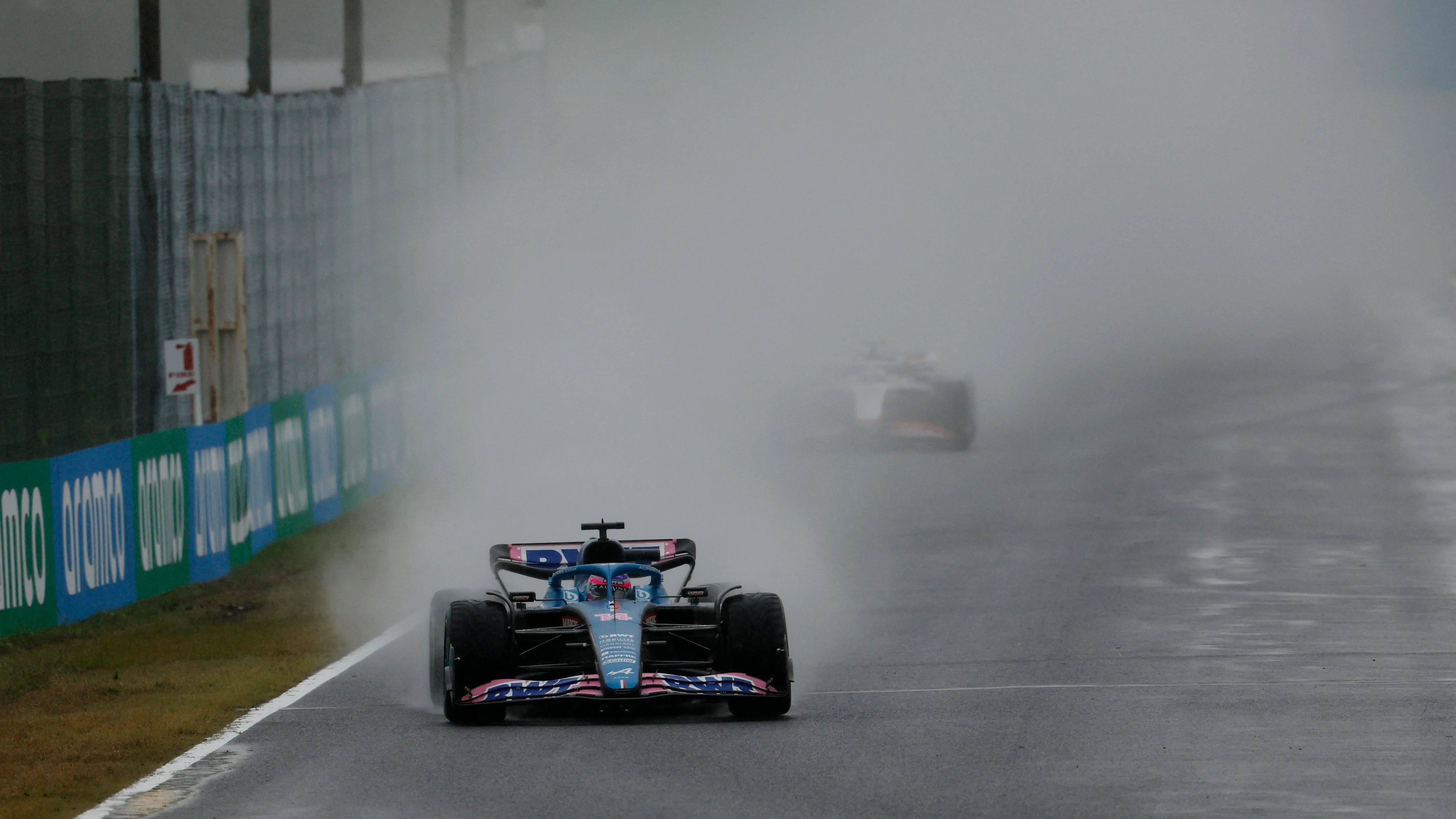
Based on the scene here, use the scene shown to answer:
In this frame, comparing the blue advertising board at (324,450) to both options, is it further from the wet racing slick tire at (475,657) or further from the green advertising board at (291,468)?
the wet racing slick tire at (475,657)

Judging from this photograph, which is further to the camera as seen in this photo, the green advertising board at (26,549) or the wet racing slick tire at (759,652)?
the green advertising board at (26,549)

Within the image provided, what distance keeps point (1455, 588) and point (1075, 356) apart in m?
26.7

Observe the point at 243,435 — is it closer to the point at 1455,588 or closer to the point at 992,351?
the point at 1455,588

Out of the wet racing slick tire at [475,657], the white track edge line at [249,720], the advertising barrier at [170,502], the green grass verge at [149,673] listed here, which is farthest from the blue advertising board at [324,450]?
the wet racing slick tire at [475,657]

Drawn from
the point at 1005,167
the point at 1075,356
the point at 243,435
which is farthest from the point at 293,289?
the point at 1005,167

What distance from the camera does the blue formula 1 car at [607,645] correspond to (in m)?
11.2

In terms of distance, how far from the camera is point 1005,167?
2453 inches

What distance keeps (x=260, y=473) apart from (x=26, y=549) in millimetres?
5299

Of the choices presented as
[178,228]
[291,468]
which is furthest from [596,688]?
[178,228]

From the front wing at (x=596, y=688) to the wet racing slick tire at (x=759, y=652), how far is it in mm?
137

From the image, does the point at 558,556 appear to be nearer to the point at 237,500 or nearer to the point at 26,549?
the point at 26,549

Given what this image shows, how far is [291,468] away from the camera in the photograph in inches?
857

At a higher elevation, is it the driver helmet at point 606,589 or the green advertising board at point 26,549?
the driver helmet at point 606,589

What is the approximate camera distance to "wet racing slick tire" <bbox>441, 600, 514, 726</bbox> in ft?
37.1
